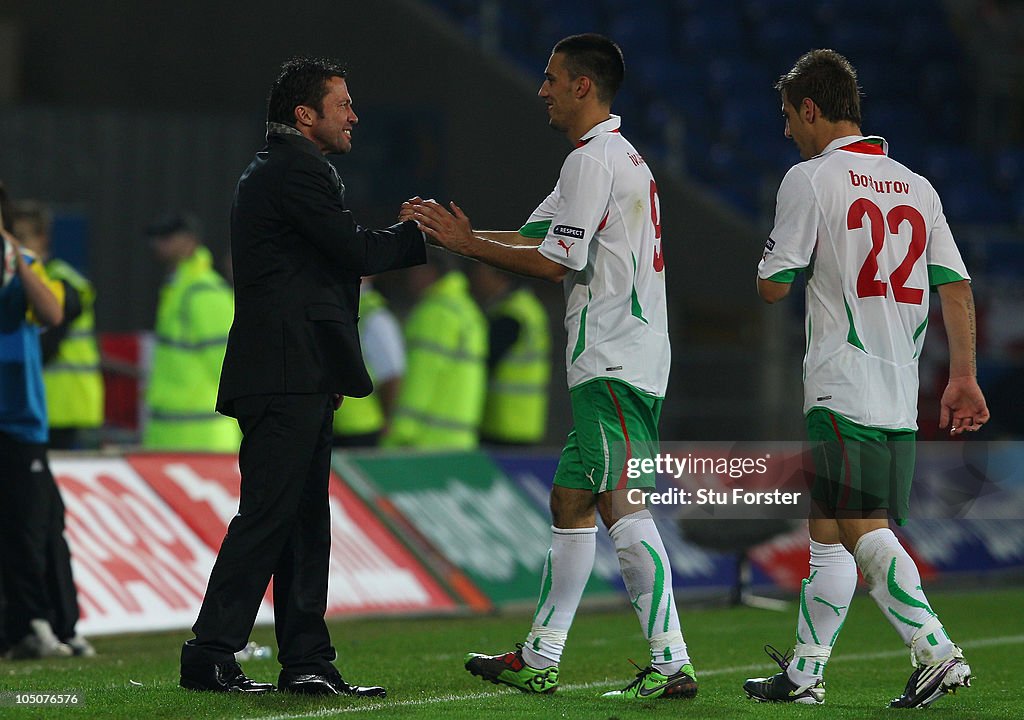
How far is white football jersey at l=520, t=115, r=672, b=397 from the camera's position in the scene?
6277 mm

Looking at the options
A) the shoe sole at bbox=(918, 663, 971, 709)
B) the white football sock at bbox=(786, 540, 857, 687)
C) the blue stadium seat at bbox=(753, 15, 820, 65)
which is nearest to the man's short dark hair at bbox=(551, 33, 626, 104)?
the white football sock at bbox=(786, 540, 857, 687)

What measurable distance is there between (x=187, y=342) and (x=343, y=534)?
73.4 inches

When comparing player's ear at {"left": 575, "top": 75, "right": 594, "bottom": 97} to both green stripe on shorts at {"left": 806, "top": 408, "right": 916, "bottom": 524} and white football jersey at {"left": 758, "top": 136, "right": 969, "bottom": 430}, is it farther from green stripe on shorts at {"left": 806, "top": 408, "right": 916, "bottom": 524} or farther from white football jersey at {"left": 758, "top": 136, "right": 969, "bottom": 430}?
green stripe on shorts at {"left": 806, "top": 408, "right": 916, "bottom": 524}

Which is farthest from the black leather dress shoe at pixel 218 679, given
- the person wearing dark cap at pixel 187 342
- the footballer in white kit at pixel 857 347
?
the person wearing dark cap at pixel 187 342

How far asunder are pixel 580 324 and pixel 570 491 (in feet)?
1.99

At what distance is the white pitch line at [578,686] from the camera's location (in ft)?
18.9

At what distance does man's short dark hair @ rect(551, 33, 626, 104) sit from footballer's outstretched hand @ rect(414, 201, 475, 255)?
2.28ft

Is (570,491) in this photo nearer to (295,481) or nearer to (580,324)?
(580,324)

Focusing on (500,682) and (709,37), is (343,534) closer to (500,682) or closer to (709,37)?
(500,682)

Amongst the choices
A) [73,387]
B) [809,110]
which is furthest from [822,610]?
[73,387]

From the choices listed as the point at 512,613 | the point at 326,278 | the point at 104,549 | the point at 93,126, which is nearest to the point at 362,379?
the point at 326,278

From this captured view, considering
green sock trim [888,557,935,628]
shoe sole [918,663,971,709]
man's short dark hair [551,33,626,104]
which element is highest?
man's short dark hair [551,33,626,104]

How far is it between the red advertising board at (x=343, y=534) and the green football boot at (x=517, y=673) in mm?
3848

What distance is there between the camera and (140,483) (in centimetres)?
1016
